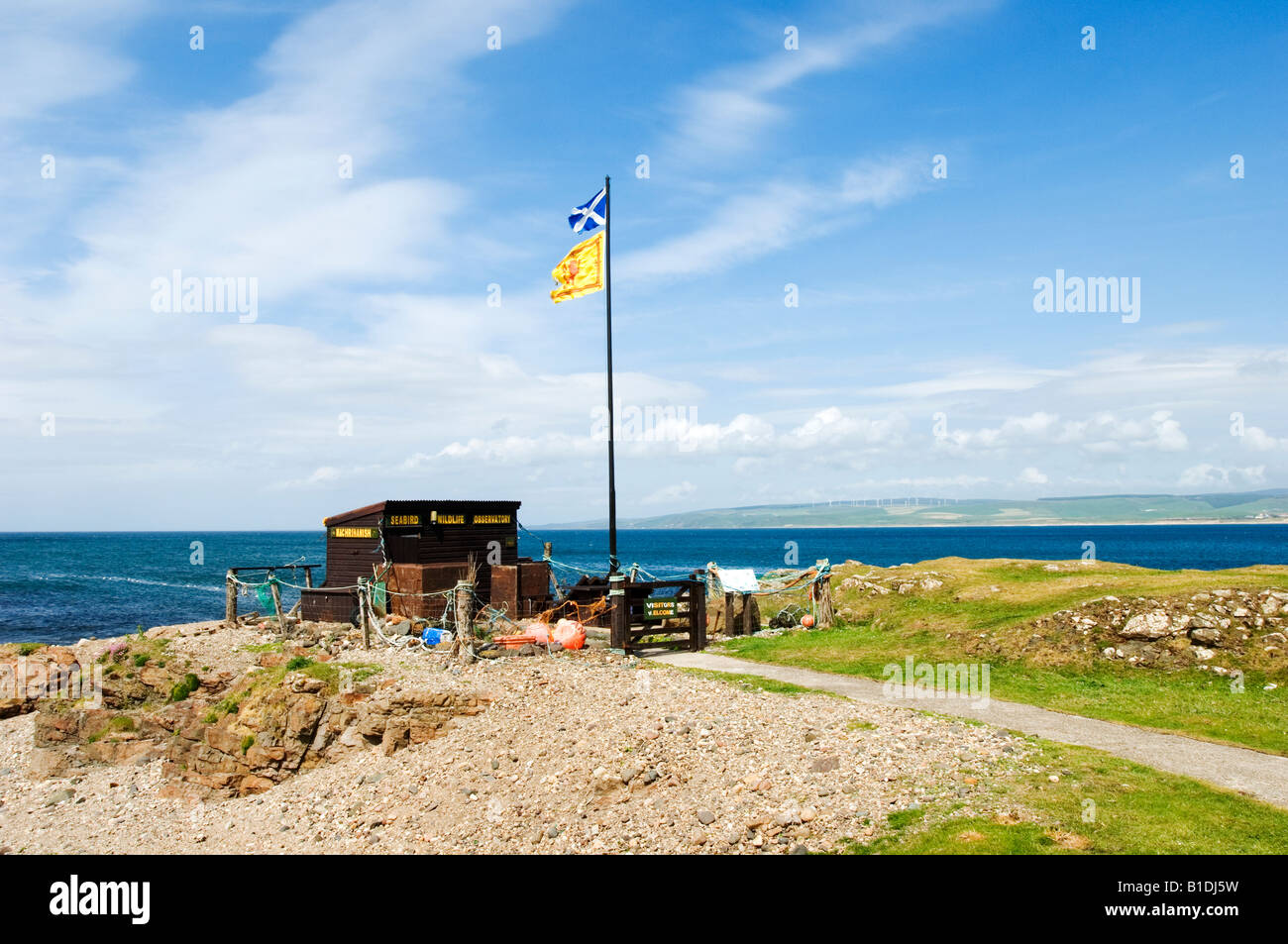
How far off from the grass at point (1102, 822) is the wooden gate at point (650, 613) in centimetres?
1122

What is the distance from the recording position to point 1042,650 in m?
17.4

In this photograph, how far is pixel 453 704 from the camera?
1641 cm

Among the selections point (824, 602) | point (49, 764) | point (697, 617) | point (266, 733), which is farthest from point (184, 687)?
point (824, 602)

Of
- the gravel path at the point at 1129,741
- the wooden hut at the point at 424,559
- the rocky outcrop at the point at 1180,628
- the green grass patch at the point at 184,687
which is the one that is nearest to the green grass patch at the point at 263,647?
the green grass patch at the point at 184,687

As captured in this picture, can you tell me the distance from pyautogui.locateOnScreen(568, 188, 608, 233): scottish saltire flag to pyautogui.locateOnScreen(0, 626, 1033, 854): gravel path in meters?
12.3

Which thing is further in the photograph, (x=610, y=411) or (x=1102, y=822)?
(x=610, y=411)

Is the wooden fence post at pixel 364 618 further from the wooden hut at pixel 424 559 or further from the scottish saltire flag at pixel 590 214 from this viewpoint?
the scottish saltire flag at pixel 590 214

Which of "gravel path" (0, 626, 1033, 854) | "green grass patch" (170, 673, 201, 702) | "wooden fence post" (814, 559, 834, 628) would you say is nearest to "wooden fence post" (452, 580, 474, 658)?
"gravel path" (0, 626, 1033, 854)

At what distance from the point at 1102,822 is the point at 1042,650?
9460mm

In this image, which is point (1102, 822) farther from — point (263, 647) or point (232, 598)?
point (232, 598)

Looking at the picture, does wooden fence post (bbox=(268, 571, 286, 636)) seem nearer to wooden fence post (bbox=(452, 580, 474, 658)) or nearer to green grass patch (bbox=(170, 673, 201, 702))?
green grass patch (bbox=(170, 673, 201, 702))

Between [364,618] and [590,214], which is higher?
[590,214]

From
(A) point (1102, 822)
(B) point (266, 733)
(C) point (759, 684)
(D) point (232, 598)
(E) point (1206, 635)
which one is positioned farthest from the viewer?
(D) point (232, 598)

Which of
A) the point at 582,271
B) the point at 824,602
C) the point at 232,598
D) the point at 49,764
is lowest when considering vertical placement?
the point at 49,764
